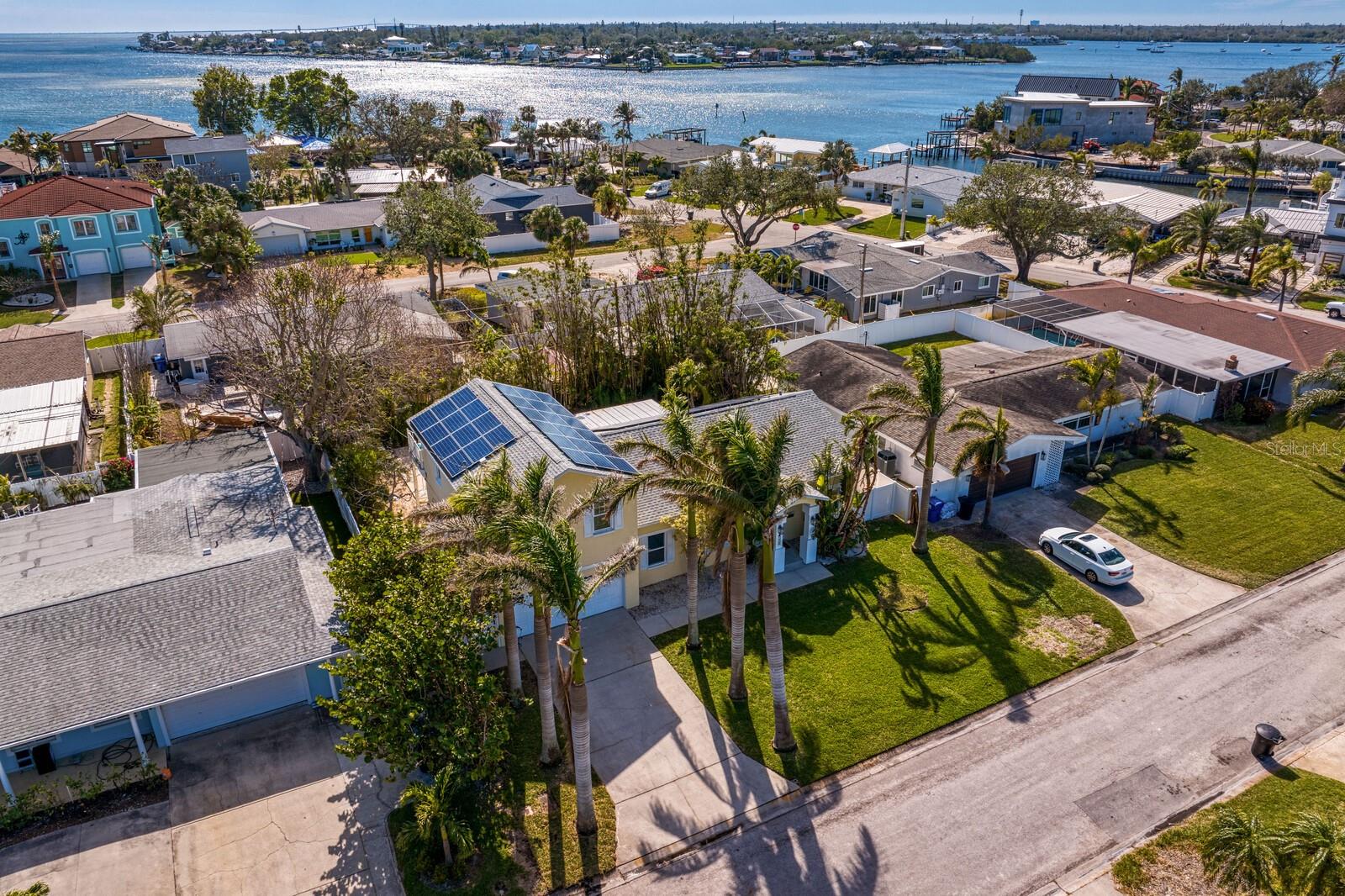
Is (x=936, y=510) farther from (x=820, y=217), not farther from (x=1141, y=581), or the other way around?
(x=820, y=217)

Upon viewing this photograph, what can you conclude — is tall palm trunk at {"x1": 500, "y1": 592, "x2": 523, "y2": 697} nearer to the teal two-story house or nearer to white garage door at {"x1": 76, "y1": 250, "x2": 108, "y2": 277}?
the teal two-story house

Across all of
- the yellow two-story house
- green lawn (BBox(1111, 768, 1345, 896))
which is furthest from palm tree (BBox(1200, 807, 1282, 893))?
the yellow two-story house

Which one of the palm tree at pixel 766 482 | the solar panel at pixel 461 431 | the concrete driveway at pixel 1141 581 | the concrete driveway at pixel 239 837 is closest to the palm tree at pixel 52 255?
the solar panel at pixel 461 431

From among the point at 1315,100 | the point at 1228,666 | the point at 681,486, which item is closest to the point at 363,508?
the point at 681,486

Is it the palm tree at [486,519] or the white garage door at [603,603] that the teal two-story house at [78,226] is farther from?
the palm tree at [486,519]

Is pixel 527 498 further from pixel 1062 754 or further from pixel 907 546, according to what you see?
pixel 907 546
